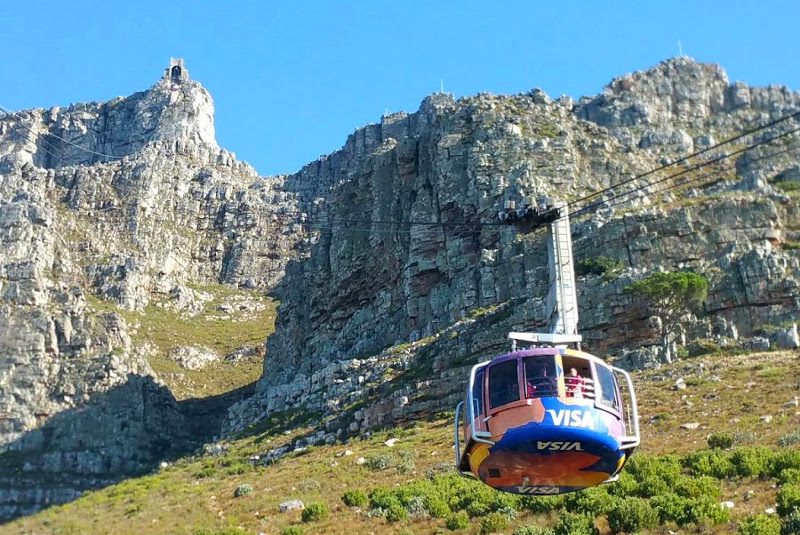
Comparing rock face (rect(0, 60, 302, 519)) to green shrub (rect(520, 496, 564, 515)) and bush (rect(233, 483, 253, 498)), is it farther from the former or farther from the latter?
green shrub (rect(520, 496, 564, 515))

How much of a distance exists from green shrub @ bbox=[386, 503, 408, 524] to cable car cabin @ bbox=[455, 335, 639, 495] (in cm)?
1106

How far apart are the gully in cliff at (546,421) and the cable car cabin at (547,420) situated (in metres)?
0.02

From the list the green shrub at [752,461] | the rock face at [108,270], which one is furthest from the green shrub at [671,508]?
the rock face at [108,270]

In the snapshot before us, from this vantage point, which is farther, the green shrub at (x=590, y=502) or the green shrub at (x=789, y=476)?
the green shrub at (x=590, y=502)

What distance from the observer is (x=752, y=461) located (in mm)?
29531

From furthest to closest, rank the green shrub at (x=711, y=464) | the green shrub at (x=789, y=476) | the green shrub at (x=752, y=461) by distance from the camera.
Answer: the green shrub at (x=711, y=464)
the green shrub at (x=752, y=461)
the green shrub at (x=789, y=476)

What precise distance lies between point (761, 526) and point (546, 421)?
7618 mm

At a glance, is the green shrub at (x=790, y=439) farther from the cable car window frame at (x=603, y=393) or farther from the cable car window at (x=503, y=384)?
the cable car window at (x=503, y=384)

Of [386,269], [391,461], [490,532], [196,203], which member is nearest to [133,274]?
[196,203]

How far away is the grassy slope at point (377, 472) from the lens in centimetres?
3334

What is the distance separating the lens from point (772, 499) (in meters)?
26.5

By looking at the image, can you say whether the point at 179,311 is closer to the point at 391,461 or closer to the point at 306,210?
the point at 306,210

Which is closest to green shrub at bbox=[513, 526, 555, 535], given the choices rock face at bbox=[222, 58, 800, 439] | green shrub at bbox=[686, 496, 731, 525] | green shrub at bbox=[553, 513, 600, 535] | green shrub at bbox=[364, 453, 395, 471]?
green shrub at bbox=[553, 513, 600, 535]

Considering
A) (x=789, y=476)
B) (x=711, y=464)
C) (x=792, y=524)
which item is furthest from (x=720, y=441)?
(x=792, y=524)
